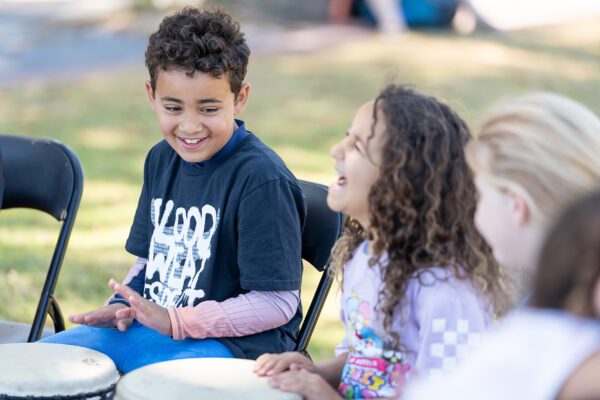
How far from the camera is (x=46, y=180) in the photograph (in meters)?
2.82

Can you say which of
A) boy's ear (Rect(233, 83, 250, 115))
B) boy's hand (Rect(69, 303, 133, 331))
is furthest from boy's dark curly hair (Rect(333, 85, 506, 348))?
A: boy's hand (Rect(69, 303, 133, 331))

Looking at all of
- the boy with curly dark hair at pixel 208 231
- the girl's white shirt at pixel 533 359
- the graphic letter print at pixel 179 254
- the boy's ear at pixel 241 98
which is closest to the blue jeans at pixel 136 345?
the boy with curly dark hair at pixel 208 231

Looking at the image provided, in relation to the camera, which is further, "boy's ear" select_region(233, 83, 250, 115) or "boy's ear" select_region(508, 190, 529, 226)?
"boy's ear" select_region(233, 83, 250, 115)

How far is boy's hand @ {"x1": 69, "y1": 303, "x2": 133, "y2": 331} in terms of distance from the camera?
7.11 ft

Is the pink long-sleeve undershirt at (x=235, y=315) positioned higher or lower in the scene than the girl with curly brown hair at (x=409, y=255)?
lower

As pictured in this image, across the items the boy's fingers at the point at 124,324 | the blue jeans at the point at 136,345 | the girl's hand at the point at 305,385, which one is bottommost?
the blue jeans at the point at 136,345

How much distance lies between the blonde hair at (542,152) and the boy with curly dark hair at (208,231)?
82 cm

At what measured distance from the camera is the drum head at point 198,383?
1.60 m

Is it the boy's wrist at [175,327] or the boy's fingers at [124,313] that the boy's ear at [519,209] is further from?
the boy's fingers at [124,313]

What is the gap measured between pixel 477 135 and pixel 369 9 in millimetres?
11090

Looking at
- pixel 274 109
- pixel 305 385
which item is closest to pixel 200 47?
pixel 305 385

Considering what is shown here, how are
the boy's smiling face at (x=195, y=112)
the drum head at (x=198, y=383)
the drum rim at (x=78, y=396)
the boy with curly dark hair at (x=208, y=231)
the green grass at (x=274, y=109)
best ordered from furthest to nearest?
1. the green grass at (x=274, y=109)
2. the boy's smiling face at (x=195, y=112)
3. the boy with curly dark hair at (x=208, y=231)
4. the drum rim at (x=78, y=396)
5. the drum head at (x=198, y=383)

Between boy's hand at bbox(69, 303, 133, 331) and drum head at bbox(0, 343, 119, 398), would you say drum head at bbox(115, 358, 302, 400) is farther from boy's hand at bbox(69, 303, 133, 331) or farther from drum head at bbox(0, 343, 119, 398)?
boy's hand at bbox(69, 303, 133, 331)

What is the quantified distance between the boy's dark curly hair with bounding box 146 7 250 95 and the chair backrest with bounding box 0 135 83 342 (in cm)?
59
